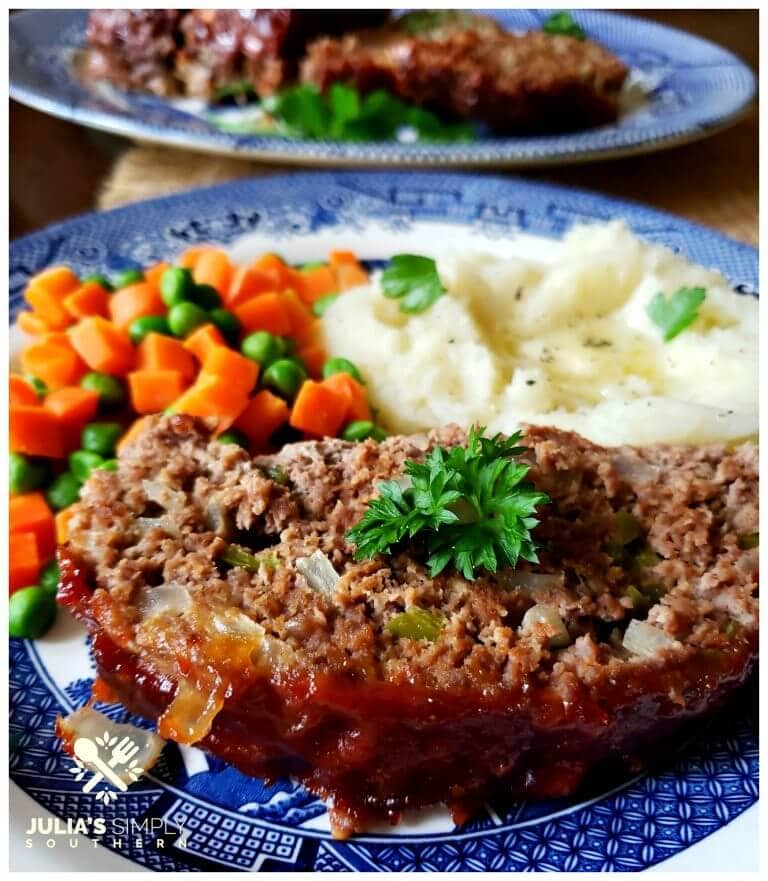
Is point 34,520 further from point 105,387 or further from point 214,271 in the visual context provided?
point 214,271

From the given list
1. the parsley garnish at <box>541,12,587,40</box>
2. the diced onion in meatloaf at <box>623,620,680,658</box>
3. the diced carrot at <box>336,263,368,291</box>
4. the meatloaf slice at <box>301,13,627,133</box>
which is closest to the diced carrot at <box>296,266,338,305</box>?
the diced carrot at <box>336,263,368,291</box>

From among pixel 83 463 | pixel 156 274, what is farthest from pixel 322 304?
pixel 83 463

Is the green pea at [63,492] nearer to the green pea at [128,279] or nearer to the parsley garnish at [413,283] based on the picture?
the green pea at [128,279]

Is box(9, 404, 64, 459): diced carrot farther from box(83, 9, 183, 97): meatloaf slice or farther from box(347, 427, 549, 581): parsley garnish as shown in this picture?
box(83, 9, 183, 97): meatloaf slice

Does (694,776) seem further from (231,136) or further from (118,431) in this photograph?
(231,136)

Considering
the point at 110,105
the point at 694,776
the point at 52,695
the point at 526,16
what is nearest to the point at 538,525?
the point at 694,776

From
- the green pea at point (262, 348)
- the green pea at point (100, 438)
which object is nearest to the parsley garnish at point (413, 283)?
the green pea at point (262, 348)
